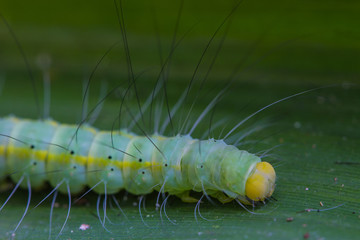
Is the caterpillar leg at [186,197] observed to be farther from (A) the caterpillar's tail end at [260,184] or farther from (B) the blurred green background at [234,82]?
(A) the caterpillar's tail end at [260,184]

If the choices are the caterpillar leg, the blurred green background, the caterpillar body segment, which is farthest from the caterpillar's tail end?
the caterpillar leg

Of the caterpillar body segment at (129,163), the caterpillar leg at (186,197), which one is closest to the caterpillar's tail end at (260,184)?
the caterpillar body segment at (129,163)

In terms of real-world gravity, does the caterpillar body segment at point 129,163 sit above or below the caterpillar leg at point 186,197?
above

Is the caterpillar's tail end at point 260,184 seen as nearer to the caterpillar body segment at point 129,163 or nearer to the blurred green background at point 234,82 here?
the caterpillar body segment at point 129,163

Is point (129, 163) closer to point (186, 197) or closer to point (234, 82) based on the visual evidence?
point (186, 197)

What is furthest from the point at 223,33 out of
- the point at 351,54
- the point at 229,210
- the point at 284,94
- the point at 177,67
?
the point at 229,210

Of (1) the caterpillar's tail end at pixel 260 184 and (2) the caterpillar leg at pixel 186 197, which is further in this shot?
(2) the caterpillar leg at pixel 186 197
